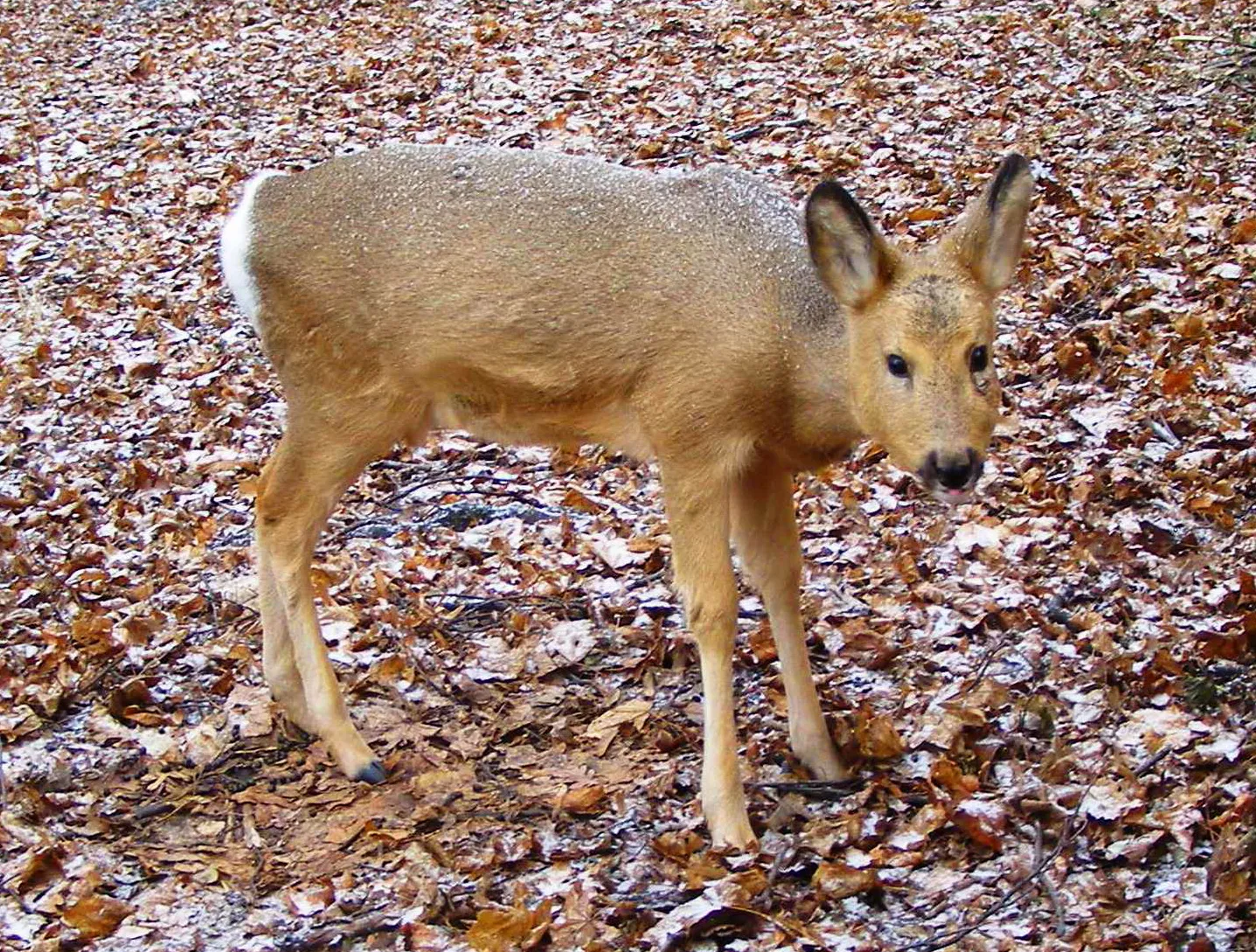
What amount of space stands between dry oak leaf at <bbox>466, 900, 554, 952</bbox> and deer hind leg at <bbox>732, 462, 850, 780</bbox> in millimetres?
1287

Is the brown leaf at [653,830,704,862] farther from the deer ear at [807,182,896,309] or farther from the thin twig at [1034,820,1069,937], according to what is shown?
the deer ear at [807,182,896,309]

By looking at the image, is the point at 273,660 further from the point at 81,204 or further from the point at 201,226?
the point at 81,204

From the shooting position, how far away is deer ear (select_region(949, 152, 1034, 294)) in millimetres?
4656

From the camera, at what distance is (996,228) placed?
4656 mm

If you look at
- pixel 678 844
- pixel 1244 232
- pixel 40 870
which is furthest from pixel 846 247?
pixel 1244 232

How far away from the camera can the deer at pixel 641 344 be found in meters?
4.65

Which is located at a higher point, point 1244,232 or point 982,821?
point 1244,232

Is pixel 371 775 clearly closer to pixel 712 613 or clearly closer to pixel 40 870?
pixel 40 870

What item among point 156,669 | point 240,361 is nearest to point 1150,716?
point 156,669

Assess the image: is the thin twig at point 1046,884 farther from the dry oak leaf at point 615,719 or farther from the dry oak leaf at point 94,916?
the dry oak leaf at point 94,916

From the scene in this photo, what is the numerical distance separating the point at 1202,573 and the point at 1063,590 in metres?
0.55

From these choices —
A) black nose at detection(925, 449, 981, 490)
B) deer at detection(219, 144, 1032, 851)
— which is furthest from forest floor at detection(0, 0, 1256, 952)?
black nose at detection(925, 449, 981, 490)

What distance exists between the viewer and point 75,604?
23.3 feet

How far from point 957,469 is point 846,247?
32.6 inches
